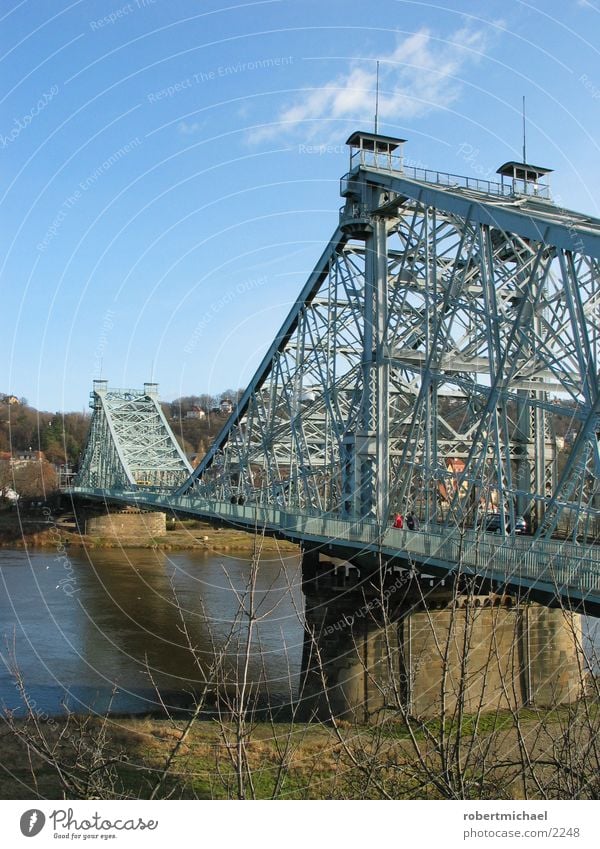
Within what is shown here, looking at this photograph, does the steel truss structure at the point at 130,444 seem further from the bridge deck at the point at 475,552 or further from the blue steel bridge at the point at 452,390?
the bridge deck at the point at 475,552

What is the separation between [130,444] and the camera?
94.0 metres

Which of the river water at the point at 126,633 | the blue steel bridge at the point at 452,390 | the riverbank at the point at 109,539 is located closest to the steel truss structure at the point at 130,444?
the riverbank at the point at 109,539

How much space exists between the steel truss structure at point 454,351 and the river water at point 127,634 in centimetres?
457

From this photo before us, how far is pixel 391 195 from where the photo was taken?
97.9ft

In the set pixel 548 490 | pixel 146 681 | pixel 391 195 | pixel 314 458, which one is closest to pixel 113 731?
pixel 146 681

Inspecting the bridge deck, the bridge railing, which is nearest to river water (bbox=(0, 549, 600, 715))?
the bridge deck

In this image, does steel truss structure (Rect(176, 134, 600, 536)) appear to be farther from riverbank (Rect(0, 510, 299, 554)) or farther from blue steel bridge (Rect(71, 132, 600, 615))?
riverbank (Rect(0, 510, 299, 554))

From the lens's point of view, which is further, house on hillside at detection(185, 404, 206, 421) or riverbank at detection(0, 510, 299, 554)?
house on hillside at detection(185, 404, 206, 421)

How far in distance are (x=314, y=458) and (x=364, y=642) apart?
72.8 feet

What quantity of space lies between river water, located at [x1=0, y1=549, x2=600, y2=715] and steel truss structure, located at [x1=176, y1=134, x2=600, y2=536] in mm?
4574

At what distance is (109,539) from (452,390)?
4895 cm

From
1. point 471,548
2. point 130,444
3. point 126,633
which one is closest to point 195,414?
point 130,444

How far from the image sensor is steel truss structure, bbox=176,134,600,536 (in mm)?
17578

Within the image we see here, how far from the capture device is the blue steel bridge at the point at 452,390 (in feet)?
52.2
